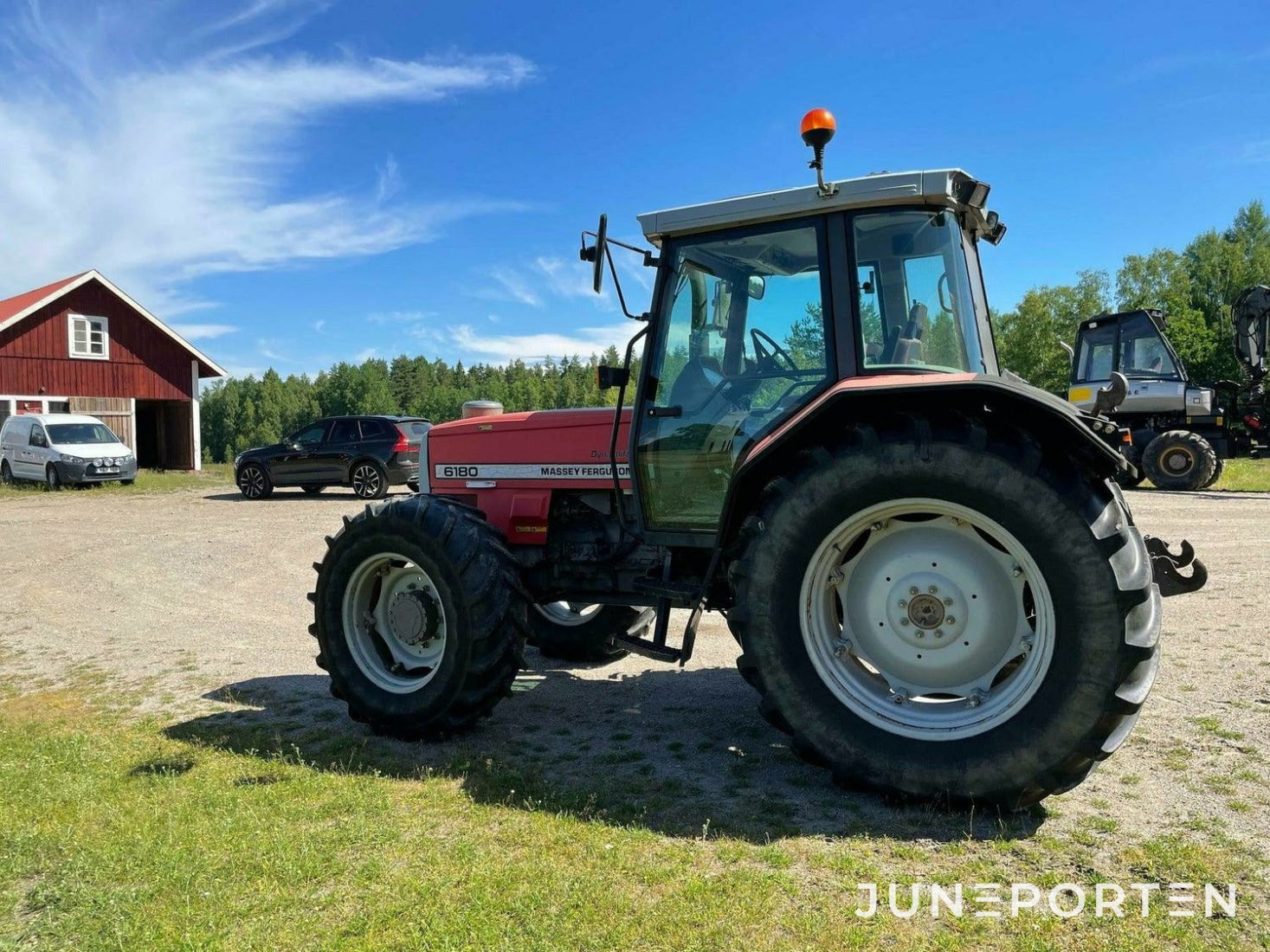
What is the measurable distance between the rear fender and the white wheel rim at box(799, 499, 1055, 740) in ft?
1.29

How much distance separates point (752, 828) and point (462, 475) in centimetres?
298

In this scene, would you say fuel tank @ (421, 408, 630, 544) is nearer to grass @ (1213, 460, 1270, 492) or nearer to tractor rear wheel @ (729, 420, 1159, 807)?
tractor rear wheel @ (729, 420, 1159, 807)

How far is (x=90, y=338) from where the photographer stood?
28.0 meters

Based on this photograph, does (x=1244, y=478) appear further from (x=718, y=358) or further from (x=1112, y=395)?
(x=718, y=358)

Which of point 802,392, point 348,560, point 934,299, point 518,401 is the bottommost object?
point 348,560

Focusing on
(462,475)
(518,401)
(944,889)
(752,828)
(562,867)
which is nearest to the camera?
(944,889)

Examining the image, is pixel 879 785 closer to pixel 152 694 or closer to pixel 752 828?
pixel 752 828

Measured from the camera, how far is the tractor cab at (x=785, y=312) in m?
3.83

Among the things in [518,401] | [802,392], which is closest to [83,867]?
[802,392]

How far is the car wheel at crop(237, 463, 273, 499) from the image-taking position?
19.5 metres

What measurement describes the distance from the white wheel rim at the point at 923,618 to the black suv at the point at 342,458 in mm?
15803

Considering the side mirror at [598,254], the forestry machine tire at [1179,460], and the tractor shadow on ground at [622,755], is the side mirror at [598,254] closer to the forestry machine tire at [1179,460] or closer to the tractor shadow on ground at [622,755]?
the tractor shadow on ground at [622,755]

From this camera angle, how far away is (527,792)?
12.0ft

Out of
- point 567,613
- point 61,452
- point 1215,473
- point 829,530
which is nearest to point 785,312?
point 829,530
